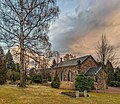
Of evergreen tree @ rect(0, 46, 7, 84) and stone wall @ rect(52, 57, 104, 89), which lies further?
stone wall @ rect(52, 57, 104, 89)

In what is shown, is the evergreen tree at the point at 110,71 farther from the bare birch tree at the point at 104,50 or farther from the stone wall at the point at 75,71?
the stone wall at the point at 75,71

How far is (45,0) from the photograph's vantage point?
80.0 feet

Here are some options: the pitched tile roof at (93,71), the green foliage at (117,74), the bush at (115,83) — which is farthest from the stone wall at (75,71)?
the green foliage at (117,74)

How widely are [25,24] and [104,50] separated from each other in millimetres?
25648

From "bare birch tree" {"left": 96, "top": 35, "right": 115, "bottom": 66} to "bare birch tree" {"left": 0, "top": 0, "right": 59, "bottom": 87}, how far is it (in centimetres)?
2364

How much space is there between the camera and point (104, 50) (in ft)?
149

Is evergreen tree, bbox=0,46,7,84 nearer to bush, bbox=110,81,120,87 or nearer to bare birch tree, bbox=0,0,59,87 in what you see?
bare birch tree, bbox=0,0,59,87

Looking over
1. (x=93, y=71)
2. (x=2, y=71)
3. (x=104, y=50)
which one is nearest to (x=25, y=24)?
(x=2, y=71)

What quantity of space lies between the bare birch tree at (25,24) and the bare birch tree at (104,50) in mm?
23638

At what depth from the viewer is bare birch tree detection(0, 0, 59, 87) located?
938 inches

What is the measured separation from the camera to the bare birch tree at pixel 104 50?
1789 inches

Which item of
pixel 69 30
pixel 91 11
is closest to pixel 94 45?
pixel 69 30

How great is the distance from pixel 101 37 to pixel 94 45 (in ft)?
10.1

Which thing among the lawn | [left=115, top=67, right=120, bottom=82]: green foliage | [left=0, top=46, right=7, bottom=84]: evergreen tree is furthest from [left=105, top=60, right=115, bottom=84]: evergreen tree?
the lawn
